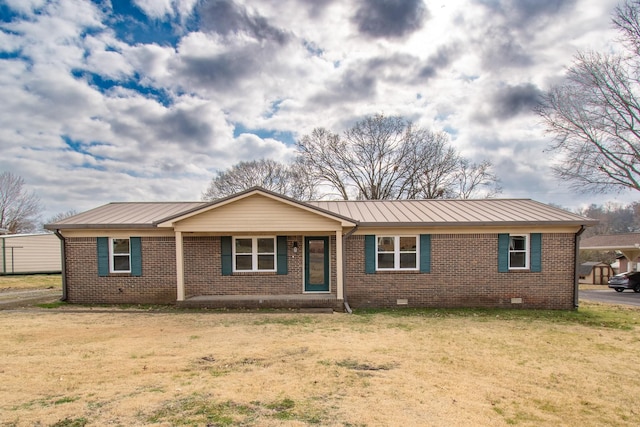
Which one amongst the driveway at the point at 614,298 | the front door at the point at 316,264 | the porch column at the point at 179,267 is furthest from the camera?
the driveway at the point at 614,298

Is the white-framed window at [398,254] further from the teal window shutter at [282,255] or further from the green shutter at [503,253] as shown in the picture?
the teal window shutter at [282,255]

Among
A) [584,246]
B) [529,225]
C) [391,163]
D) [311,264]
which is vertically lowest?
[584,246]

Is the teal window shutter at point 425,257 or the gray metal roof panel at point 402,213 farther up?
the gray metal roof panel at point 402,213

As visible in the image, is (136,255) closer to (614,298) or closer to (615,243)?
(614,298)

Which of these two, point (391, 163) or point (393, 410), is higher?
point (391, 163)

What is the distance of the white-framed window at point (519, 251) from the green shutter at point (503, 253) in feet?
0.78

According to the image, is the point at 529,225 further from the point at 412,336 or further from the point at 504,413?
the point at 504,413

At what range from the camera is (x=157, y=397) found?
4961 mm

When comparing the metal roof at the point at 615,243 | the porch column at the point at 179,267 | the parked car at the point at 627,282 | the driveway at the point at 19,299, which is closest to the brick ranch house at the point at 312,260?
the porch column at the point at 179,267

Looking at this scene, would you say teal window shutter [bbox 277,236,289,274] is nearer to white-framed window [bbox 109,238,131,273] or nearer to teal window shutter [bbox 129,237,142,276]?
teal window shutter [bbox 129,237,142,276]

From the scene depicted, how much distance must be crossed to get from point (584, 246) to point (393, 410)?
3994 cm

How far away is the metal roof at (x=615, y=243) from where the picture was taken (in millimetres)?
29447

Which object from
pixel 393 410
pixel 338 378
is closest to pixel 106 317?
pixel 338 378

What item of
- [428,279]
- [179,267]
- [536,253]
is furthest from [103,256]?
[536,253]
